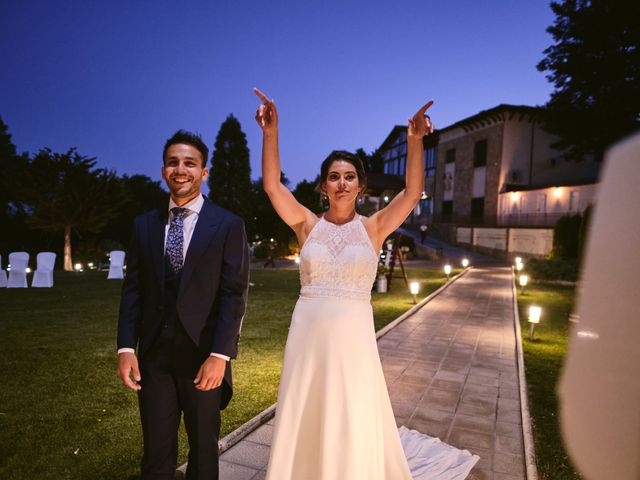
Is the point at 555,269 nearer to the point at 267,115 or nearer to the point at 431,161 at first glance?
the point at 267,115

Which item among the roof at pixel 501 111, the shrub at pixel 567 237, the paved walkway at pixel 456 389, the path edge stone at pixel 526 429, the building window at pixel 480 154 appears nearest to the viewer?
the path edge stone at pixel 526 429

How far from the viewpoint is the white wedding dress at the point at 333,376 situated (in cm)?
246

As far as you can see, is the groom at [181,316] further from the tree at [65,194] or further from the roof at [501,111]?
the roof at [501,111]

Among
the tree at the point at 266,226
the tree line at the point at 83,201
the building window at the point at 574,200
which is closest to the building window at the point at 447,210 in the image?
the building window at the point at 574,200

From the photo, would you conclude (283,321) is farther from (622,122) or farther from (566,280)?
(622,122)

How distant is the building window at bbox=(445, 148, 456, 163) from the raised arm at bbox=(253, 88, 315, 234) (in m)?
Result: 40.8

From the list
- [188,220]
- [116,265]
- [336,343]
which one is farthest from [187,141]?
[116,265]

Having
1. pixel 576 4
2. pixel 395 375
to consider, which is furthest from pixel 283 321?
pixel 576 4

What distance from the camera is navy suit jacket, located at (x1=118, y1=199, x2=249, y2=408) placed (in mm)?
2408

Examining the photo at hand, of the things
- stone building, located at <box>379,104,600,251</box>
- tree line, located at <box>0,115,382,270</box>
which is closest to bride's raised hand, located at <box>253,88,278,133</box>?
tree line, located at <box>0,115,382,270</box>

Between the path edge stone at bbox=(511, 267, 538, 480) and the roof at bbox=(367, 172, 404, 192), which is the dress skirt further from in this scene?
the roof at bbox=(367, 172, 404, 192)

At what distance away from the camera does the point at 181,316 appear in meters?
2.37

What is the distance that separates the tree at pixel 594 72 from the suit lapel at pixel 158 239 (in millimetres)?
21131

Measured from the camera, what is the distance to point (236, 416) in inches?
175
